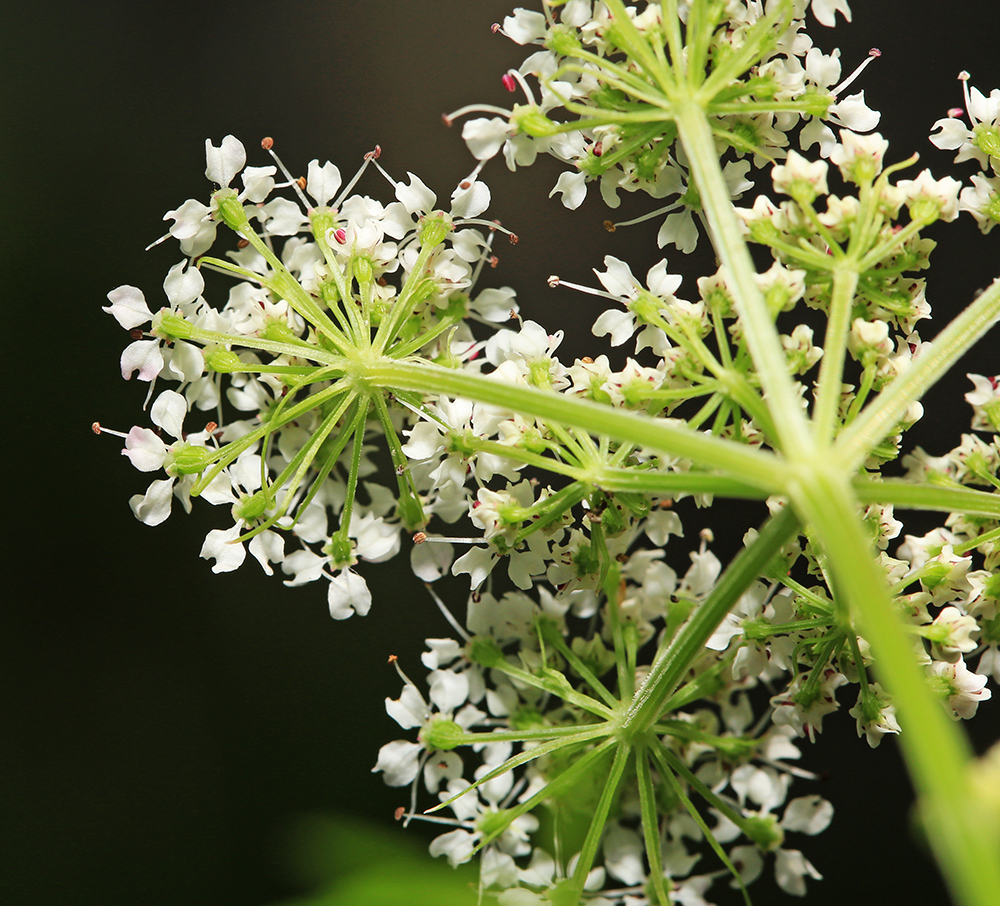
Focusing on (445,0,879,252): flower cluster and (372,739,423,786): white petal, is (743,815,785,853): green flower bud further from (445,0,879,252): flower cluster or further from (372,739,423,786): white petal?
(445,0,879,252): flower cluster

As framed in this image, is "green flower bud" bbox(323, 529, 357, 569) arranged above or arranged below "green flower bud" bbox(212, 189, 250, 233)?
below

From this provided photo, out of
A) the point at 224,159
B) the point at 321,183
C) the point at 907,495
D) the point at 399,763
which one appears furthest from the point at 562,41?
the point at 399,763

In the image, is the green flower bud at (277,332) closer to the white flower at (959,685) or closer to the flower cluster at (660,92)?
the flower cluster at (660,92)

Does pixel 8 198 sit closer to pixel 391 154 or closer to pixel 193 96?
pixel 193 96

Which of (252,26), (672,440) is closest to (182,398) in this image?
(672,440)

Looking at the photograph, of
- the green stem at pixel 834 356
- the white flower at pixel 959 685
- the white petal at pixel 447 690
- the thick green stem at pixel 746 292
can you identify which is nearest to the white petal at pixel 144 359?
the white petal at pixel 447 690

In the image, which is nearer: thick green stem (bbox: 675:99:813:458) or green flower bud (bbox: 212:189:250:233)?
thick green stem (bbox: 675:99:813:458)

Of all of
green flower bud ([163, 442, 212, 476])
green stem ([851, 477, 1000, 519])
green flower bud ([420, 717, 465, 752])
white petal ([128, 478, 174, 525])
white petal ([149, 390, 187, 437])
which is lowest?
green flower bud ([420, 717, 465, 752])

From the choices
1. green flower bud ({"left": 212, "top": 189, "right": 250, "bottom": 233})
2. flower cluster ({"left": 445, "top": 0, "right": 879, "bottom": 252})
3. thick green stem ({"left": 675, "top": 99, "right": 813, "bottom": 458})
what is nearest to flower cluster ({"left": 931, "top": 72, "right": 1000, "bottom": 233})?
flower cluster ({"left": 445, "top": 0, "right": 879, "bottom": 252})
